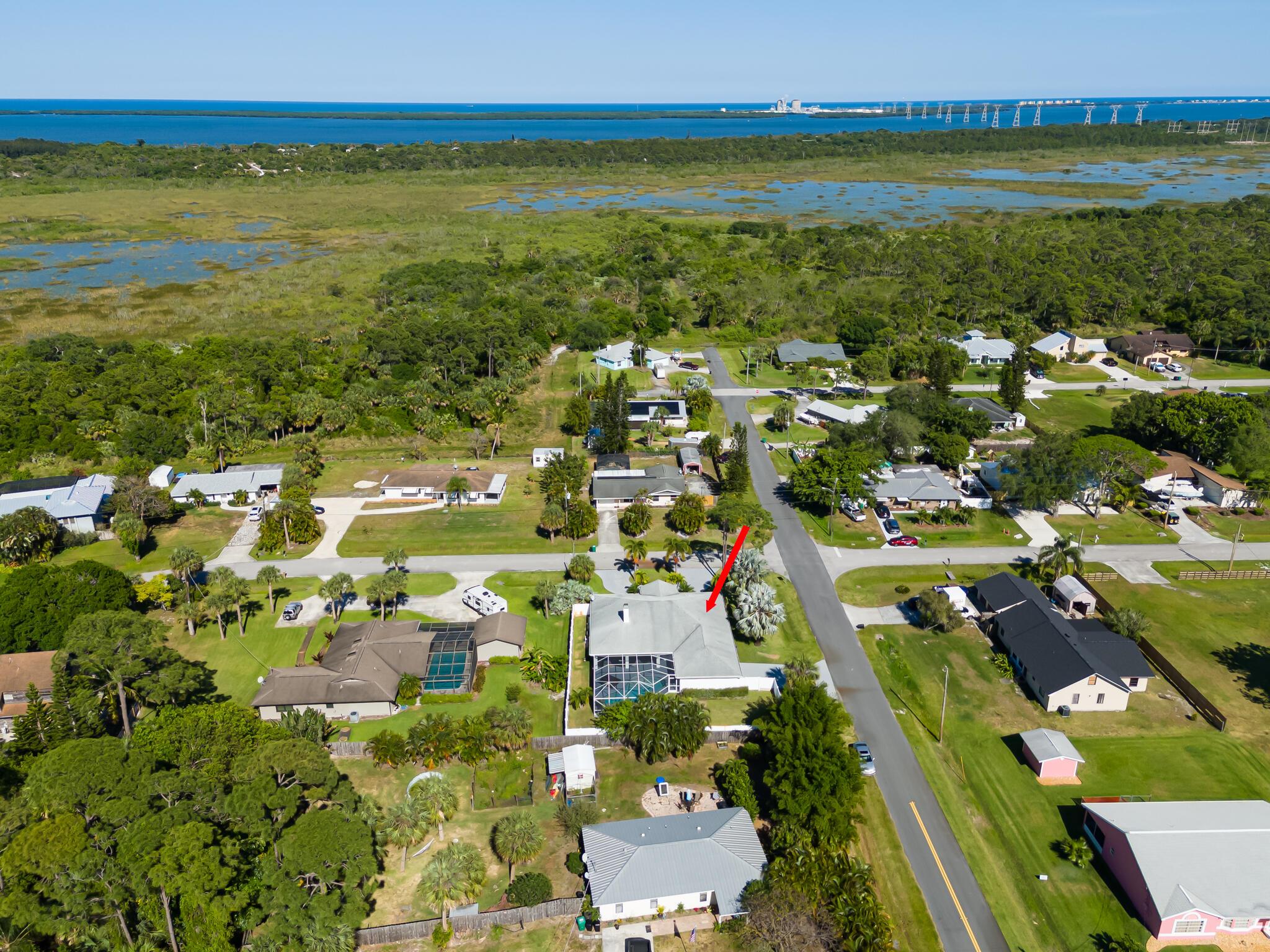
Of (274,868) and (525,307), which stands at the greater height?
(525,307)

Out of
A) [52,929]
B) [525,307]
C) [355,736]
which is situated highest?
[525,307]

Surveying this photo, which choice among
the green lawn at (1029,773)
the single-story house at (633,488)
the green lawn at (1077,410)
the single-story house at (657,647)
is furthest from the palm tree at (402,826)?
the green lawn at (1077,410)

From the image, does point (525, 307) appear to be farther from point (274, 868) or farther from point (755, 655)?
point (274, 868)

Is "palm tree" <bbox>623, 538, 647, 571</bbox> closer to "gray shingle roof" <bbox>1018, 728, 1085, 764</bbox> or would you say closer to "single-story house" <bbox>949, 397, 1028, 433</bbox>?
"gray shingle roof" <bbox>1018, 728, 1085, 764</bbox>

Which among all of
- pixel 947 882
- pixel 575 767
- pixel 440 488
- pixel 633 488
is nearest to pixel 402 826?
pixel 575 767

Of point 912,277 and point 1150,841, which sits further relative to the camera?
point 912,277

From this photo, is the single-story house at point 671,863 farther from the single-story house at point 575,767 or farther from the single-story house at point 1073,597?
the single-story house at point 1073,597

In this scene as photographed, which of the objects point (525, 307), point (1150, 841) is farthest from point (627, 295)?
point (1150, 841)
